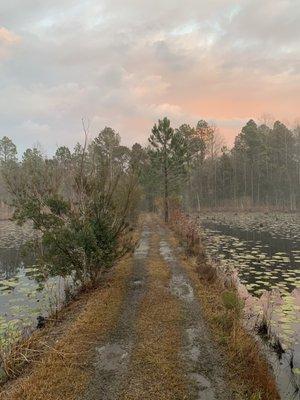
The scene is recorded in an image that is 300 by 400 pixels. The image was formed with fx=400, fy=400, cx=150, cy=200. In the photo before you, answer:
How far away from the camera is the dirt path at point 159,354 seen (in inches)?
285

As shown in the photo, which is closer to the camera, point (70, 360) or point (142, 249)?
point (70, 360)


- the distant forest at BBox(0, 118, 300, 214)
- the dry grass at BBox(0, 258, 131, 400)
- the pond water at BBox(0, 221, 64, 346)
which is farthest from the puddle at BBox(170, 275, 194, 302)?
the distant forest at BBox(0, 118, 300, 214)

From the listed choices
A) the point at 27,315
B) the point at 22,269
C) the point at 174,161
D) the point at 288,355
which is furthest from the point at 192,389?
the point at 174,161

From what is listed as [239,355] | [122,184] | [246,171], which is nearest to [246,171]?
[246,171]

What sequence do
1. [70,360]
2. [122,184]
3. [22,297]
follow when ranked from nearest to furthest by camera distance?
[70,360]
[22,297]
[122,184]

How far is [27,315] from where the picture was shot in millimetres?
13445

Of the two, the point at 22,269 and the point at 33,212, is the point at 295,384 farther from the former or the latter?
the point at 22,269

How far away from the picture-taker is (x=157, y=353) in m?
8.70

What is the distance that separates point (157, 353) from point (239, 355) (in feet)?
5.88

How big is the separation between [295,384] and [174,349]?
2.69m

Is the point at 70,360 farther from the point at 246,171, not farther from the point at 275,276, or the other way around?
the point at 246,171

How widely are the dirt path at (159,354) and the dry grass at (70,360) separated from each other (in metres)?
0.25

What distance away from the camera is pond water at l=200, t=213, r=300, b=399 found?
980 centimetres

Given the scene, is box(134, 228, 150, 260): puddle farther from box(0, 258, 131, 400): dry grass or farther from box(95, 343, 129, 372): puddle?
box(95, 343, 129, 372): puddle
